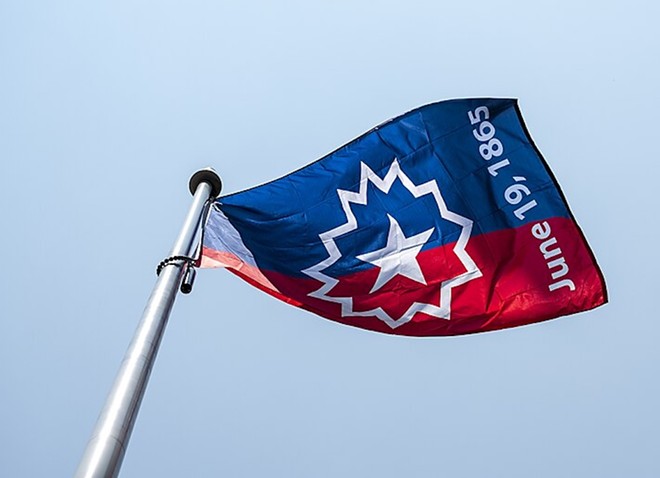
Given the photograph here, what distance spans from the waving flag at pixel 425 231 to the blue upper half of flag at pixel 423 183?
0.05 feet

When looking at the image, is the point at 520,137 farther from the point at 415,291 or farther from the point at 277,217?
the point at 277,217

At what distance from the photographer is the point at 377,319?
365 inches

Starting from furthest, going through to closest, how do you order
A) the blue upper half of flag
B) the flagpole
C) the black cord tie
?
1. the blue upper half of flag
2. the black cord tie
3. the flagpole

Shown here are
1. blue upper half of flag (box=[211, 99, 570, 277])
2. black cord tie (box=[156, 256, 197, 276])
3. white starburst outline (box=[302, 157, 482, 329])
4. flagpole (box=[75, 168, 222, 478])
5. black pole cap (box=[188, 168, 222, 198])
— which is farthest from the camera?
blue upper half of flag (box=[211, 99, 570, 277])

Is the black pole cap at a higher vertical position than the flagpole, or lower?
higher

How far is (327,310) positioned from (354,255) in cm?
88

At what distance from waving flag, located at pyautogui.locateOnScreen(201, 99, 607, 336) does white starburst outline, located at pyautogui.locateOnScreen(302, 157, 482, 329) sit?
0.02 m

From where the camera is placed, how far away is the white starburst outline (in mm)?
9062

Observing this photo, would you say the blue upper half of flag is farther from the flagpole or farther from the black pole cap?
the flagpole

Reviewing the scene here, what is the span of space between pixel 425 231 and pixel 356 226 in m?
1.04

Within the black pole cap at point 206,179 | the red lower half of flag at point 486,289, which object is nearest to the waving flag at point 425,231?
the red lower half of flag at point 486,289

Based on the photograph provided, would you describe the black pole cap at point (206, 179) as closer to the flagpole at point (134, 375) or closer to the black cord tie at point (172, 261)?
the flagpole at point (134, 375)

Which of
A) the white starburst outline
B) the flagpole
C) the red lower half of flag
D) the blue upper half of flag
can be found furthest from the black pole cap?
the red lower half of flag

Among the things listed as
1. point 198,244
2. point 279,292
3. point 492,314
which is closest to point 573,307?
point 492,314
